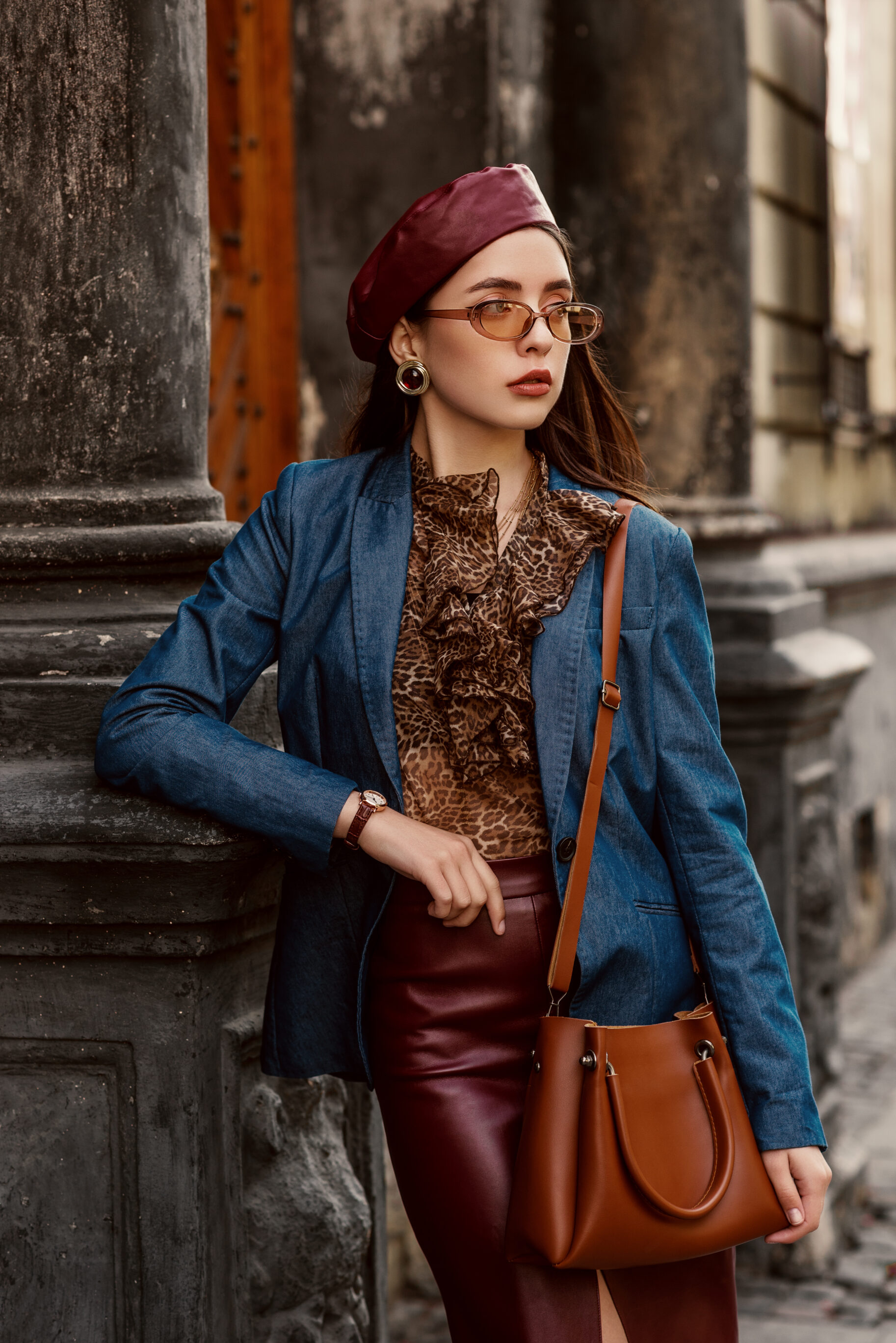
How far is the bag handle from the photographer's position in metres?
1.96

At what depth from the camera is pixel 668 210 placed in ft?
16.3

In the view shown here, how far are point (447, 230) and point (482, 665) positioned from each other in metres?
0.56

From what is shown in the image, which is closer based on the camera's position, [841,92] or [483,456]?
[483,456]

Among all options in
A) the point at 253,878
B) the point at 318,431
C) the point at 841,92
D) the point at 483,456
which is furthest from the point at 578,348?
the point at 841,92

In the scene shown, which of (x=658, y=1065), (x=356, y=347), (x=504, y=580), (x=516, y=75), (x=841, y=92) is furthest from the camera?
(x=841, y=92)

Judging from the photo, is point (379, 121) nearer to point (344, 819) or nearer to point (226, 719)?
point (226, 719)

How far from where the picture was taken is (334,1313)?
2779 millimetres

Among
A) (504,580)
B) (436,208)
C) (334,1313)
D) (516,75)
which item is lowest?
(334,1313)

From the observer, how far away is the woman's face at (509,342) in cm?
216

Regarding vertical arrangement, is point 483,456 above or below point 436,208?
below

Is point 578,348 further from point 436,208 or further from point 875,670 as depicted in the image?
point 875,670

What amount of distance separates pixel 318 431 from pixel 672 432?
1.06m

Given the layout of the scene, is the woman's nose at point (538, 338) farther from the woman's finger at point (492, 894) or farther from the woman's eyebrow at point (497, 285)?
the woman's finger at point (492, 894)

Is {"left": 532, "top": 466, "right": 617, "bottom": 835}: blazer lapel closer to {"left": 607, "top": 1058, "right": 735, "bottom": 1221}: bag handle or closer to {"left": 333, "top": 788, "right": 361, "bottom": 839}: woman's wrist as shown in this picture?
{"left": 333, "top": 788, "right": 361, "bottom": 839}: woman's wrist
